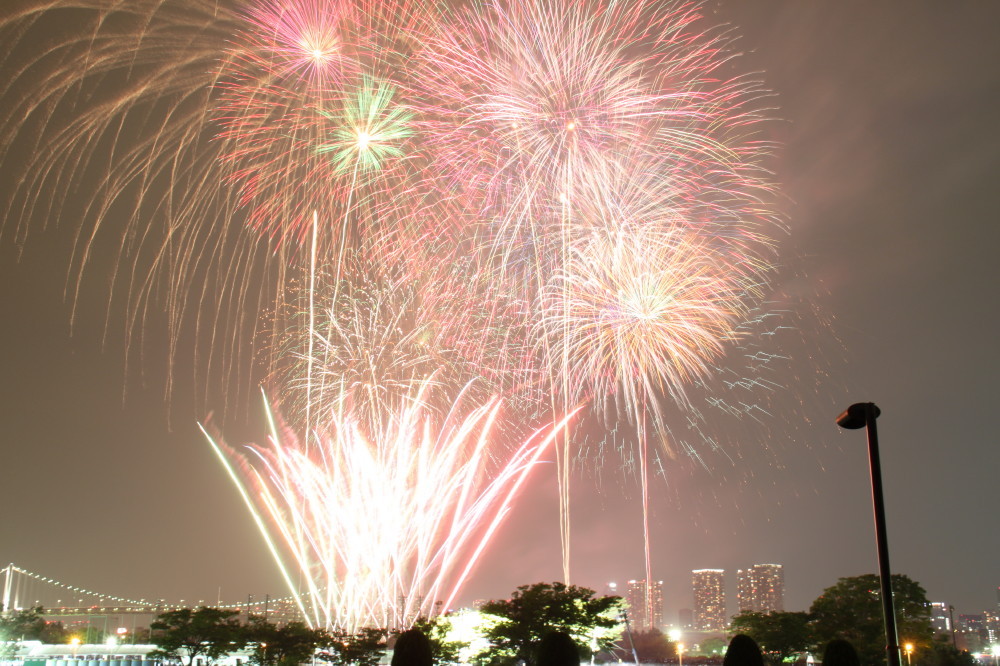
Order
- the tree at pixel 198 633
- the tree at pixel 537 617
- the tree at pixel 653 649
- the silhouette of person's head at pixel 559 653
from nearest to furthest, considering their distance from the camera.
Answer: the silhouette of person's head at pixel 559 653 < the tree at pixel 537 617 < the tree at pixel 198 633 < the tree at pixel 653 649

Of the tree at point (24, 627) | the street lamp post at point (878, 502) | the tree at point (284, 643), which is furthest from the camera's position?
the tree at point (24, 627)

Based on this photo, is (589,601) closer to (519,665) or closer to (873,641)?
(519,665)

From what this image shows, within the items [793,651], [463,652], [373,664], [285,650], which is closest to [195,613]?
[285,650]

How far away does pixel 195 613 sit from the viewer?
49.2m

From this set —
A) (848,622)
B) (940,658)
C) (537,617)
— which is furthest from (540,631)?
(940,658)

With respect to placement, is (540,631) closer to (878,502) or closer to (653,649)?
(878,502)

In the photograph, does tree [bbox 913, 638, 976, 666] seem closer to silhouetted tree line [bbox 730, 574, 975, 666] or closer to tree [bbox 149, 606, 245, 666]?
silhouetted tree line [bbox 730, 574, 975, 666]

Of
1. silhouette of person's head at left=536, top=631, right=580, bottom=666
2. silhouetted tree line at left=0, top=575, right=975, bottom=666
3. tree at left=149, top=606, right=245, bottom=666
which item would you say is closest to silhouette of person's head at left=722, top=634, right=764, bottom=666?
silhouette of person's head at left=536, top=631, right=580, bottom=666

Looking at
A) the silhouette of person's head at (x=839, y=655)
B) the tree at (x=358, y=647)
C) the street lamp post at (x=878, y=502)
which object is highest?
the street lamp post at (x=878, y=502)

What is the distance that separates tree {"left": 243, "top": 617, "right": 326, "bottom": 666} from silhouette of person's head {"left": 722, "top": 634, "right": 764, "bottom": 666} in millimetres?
38729

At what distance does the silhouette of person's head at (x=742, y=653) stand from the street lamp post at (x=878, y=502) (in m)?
3.32

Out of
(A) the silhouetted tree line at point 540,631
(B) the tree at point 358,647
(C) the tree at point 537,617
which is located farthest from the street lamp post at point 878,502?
(B) the tree at point 358,647

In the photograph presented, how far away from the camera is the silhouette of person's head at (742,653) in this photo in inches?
588

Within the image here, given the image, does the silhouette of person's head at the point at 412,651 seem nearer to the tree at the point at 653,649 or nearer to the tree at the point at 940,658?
the tree at the point at 940,658
